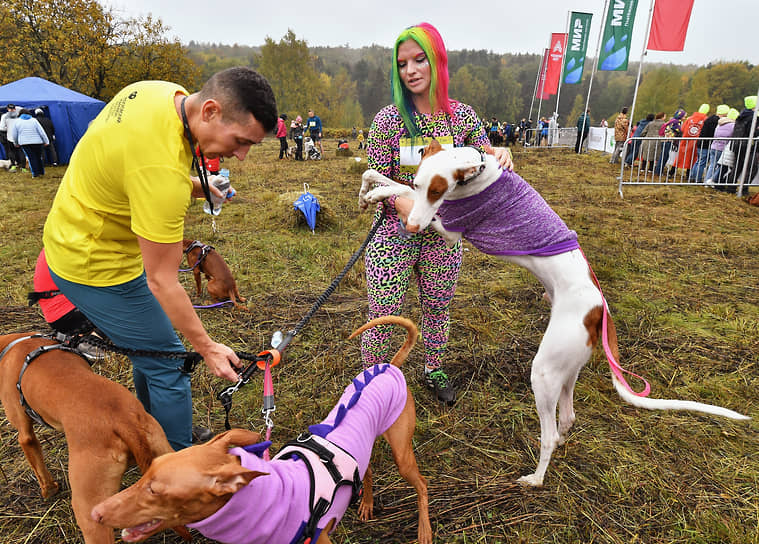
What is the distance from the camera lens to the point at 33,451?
6.95ft

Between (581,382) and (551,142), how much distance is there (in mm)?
22689

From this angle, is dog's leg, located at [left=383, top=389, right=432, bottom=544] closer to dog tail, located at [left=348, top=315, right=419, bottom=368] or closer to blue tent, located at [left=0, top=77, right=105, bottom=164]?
dog tail, located at [left=348, top=315, right=419, bottom=368]

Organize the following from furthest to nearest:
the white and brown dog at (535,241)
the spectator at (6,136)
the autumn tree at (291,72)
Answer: the autumn tree at (291,72), the spectator at (6,136), the white and brown dog at (535,241)

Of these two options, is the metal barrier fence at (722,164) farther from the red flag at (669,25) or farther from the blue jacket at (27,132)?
the blue jacket at (27,132)

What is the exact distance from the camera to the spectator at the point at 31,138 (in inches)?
448

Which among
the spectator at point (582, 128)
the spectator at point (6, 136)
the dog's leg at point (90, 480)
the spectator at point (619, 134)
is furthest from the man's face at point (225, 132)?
the spectator at point (582, 128)

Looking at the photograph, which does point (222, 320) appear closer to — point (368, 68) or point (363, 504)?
point (363, 504)

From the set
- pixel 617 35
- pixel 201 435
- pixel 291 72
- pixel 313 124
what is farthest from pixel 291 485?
pixel 291 72

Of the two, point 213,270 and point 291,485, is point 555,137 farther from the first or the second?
point 291,485

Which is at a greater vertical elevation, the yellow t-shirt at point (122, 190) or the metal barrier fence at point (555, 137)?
the metal barrier fence at point (555, 137)

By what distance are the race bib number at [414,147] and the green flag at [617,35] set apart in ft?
55.9

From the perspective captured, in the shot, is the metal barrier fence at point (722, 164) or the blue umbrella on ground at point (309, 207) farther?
the metal barrier fence at point (722, 164)

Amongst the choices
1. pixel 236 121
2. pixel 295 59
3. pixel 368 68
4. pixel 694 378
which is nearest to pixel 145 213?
pixel 236 121

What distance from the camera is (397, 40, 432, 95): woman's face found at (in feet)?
7.03
